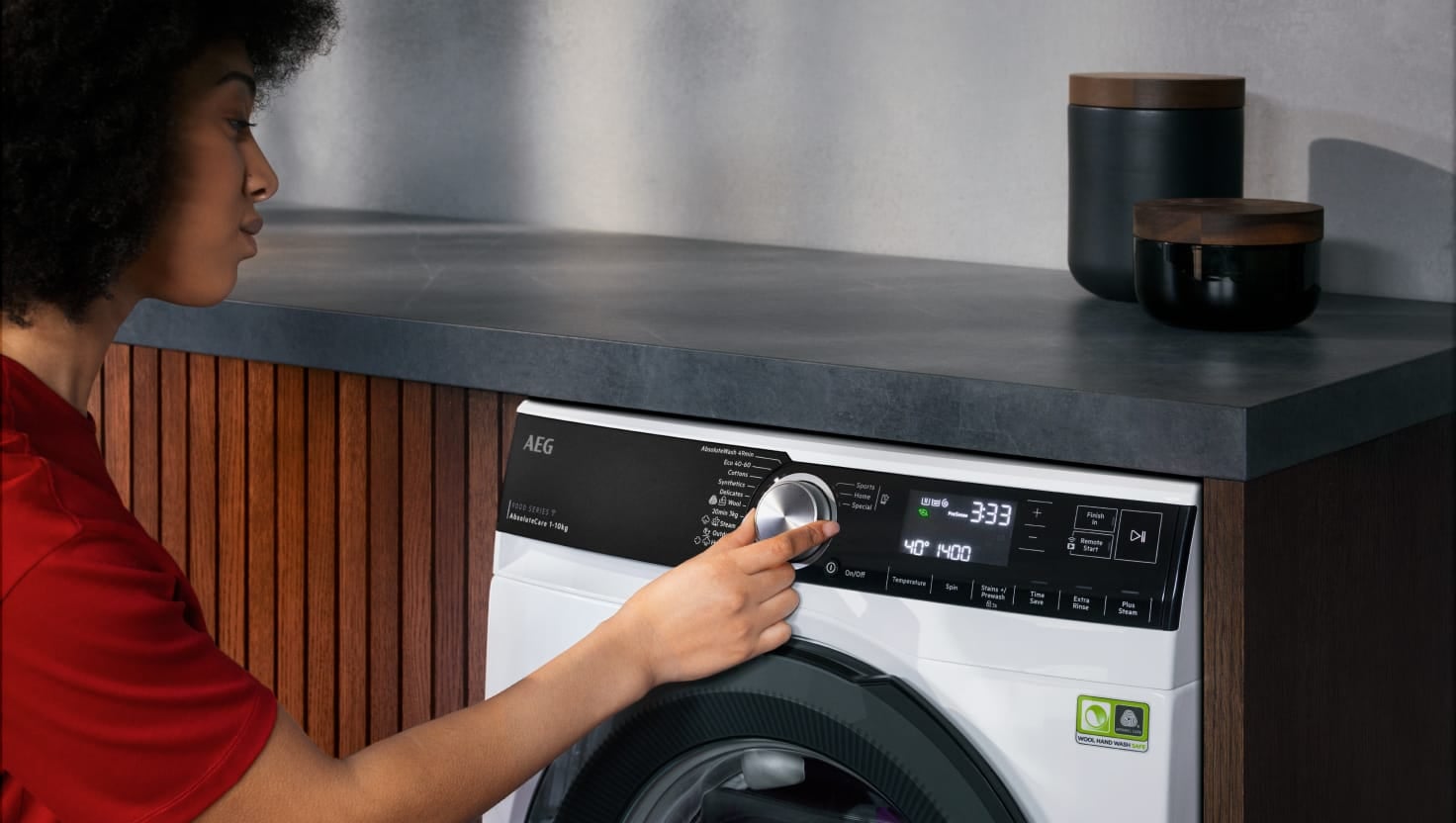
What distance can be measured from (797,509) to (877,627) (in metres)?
0.11

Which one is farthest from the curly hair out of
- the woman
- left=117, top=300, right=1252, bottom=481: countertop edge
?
left=117, top=300, right=1252, bottom=481: countertop edge

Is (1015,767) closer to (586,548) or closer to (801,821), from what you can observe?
(801,821)

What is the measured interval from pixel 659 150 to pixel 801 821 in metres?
1.20

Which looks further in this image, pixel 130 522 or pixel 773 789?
pixel 773 789

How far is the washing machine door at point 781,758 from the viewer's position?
124 centimetres

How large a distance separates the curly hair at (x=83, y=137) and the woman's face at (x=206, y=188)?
0.02 metres

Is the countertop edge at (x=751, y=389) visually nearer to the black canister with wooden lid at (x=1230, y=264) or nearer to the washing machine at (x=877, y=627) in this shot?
the washing machine at (x=877, y=627)

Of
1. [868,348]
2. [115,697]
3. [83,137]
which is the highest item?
[83,137]

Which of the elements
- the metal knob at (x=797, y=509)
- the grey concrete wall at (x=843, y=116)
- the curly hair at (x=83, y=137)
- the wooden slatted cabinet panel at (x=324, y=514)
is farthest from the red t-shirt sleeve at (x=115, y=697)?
the grey concrete wall at (x=843, y=116)

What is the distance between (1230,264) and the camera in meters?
1.43

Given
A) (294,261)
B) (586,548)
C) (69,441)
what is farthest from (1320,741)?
(294,261)

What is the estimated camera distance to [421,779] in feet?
3.70

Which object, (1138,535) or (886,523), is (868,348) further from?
(1138,535)

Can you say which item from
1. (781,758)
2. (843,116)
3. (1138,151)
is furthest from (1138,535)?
(843,116)
